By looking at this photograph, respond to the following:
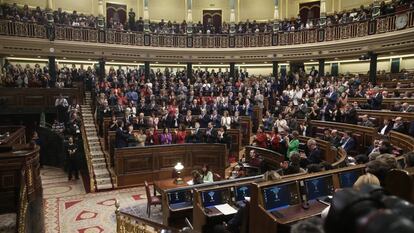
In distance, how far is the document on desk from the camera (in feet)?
14.5

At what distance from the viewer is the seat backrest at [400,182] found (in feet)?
8.69

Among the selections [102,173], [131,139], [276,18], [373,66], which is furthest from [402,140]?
[276,18]

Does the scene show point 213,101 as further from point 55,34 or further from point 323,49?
point 55,34

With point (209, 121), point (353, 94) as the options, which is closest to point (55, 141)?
point (209, 121)

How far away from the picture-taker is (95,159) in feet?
32.8

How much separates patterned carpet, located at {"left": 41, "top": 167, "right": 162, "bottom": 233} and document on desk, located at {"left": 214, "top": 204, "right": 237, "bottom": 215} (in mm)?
2662

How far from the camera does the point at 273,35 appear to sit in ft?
61.8

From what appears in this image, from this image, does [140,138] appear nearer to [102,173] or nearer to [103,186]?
[102,173]

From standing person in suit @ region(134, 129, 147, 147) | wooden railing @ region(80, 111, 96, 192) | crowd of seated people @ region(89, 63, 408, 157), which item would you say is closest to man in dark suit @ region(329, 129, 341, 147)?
crowd of seated people @ region(89, 63, 408, 157)

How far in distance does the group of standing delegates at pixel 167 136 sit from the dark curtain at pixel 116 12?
44.7 feet

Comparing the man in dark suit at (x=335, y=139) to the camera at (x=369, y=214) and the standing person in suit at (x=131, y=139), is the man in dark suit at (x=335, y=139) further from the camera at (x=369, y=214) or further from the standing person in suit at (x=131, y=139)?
the camera at (x=369, y=214)

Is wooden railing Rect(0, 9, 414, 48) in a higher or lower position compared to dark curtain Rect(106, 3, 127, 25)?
lower

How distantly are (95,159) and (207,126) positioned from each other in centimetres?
378

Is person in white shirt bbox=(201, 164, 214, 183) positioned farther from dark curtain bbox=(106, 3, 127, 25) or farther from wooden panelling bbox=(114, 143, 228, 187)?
dark curtain bbox=(106, 3, 127, 25)
